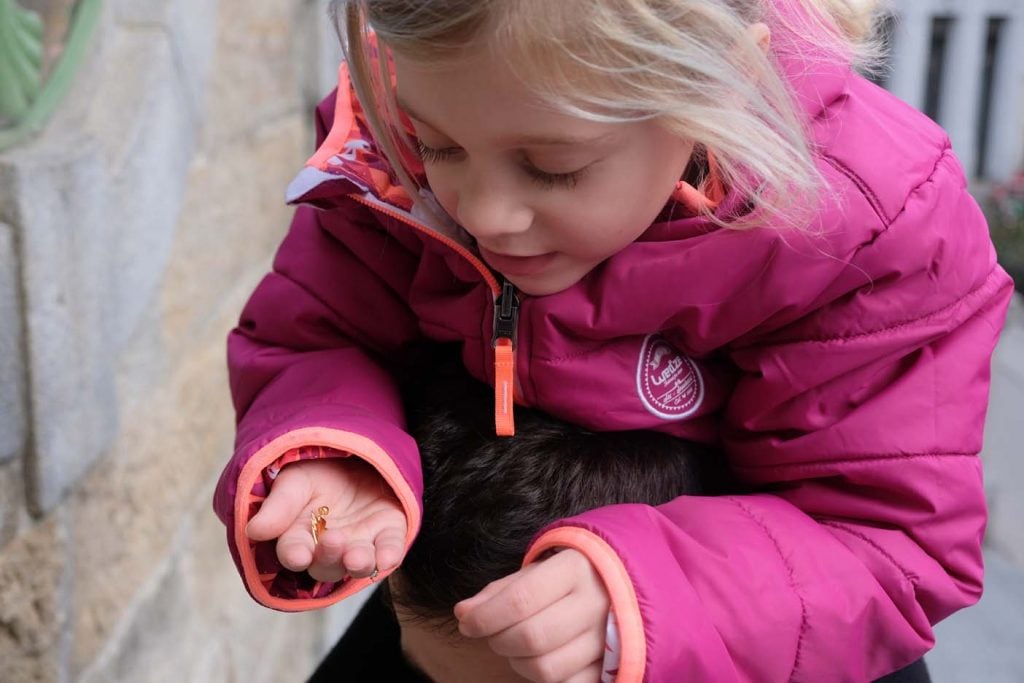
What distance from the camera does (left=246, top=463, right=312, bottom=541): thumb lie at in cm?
100

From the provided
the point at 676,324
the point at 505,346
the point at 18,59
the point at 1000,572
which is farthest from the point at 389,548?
the point at 1000,572

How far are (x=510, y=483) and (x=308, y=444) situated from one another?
7.2 inches

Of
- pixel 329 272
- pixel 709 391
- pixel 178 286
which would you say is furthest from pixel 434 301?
pixel 178 286

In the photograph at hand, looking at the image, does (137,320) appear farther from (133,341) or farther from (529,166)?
(529,166)

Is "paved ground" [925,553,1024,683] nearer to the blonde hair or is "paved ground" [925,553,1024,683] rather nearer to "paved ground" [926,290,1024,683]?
"paved ground" [926,290,1024,683]

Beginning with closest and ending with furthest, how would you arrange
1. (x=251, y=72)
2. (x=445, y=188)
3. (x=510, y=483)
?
(x=445, y=188)
(x=510, y=483)
(x=251, y=72)

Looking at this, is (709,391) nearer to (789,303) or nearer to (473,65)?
(789,303)

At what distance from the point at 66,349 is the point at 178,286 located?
433mm

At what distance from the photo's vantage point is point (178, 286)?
177 cm

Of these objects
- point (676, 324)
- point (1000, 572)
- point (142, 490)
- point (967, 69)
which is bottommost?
point (1000, 572)

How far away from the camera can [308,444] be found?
1060 mm

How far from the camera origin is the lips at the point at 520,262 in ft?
3.28

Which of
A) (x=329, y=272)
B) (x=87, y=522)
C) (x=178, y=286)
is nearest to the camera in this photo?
(x=329, y=272)

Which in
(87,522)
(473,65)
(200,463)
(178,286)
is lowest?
(200,463)
